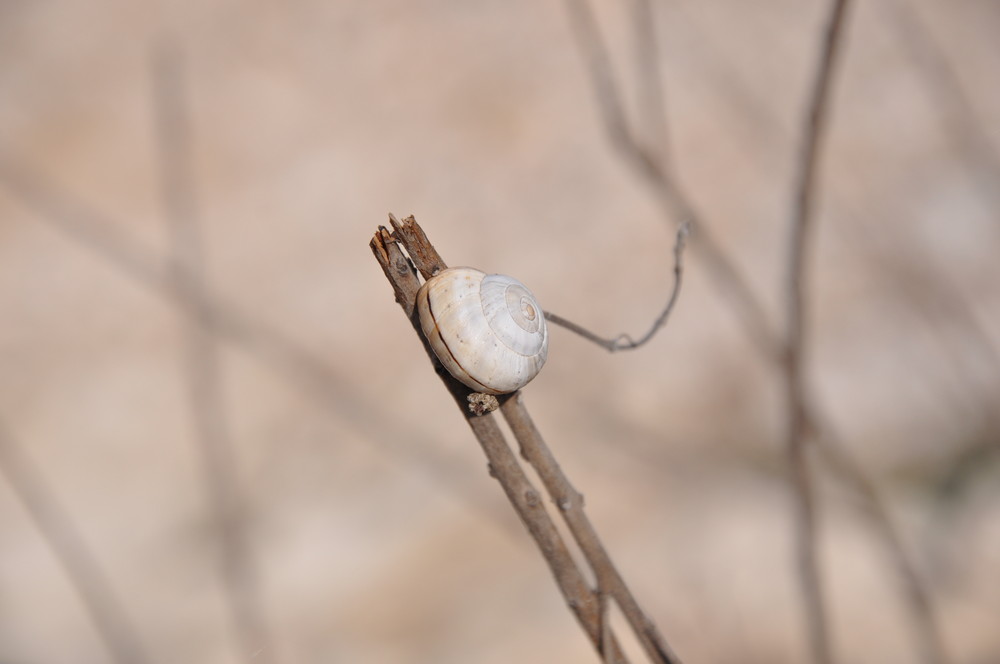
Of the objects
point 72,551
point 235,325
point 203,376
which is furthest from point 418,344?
point 72,551

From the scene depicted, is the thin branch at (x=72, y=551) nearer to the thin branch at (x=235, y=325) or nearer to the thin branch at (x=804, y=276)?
the thin branch at (x=235, y=325)

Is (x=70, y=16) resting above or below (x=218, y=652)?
above

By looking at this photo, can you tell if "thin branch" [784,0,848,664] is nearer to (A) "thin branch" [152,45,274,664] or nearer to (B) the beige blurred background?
(B) the beige blurred background

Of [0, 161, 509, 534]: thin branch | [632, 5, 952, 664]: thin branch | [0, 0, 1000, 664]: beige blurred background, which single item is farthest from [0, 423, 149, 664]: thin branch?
[632, 5, 952, 664]: thin branch

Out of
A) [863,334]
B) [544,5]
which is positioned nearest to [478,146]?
[544,5]

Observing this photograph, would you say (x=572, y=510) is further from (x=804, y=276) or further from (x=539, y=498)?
(x=804, y=276)

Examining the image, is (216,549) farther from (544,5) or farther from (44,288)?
(544,5)
